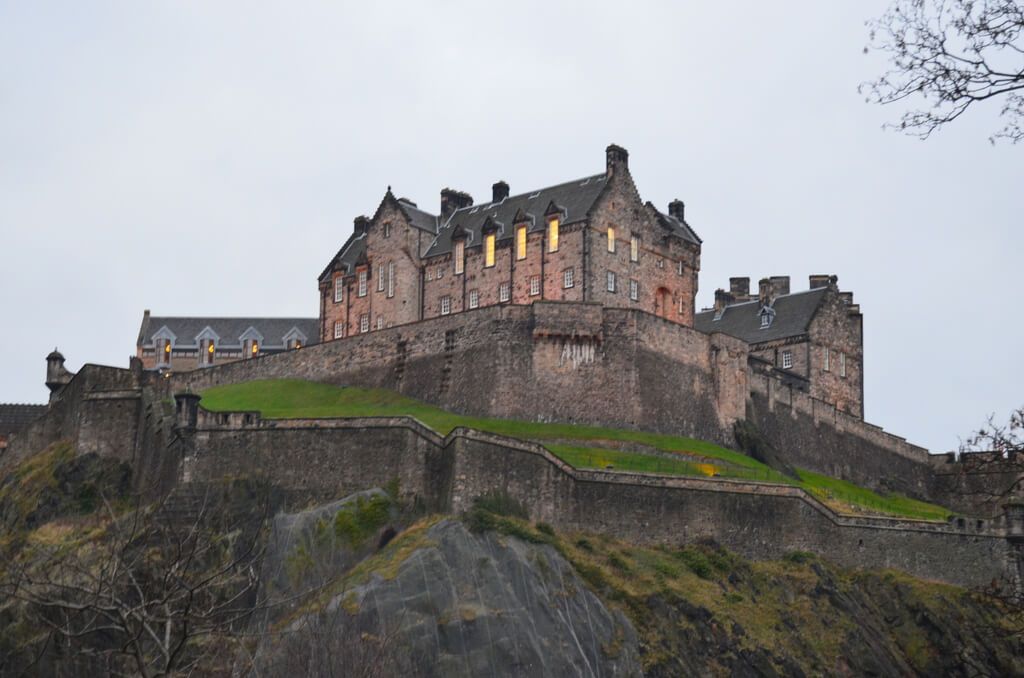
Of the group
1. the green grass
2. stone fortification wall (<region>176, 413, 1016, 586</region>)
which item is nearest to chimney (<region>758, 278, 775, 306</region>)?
the green grass

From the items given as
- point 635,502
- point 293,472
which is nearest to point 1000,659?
point 635,502

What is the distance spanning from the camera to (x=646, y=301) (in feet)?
246

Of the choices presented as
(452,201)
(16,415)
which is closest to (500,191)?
(452,201)

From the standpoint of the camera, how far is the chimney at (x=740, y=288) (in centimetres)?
9588

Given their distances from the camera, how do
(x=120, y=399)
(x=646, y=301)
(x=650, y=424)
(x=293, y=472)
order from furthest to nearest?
(x=646, y=301)
(x=650, y=424)
(x=120, y=399)
(x=293, y=472)

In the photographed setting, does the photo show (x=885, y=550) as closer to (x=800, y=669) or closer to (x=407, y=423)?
(x=800, y=669)

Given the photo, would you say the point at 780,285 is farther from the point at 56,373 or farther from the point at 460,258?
the point at 56,373

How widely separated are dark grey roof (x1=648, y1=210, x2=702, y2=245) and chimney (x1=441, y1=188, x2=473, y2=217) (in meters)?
12.5

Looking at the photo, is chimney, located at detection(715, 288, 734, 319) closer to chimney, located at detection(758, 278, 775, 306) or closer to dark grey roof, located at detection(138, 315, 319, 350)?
chimney, located at detection(758, 278, 775, 306)

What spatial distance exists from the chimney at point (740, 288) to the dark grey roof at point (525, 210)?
72.7ft

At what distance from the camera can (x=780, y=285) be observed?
91688 millimetres

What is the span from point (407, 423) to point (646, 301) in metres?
23.1

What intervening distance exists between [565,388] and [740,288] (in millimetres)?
33565

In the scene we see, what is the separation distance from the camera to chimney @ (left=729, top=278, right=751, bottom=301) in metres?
95.9
